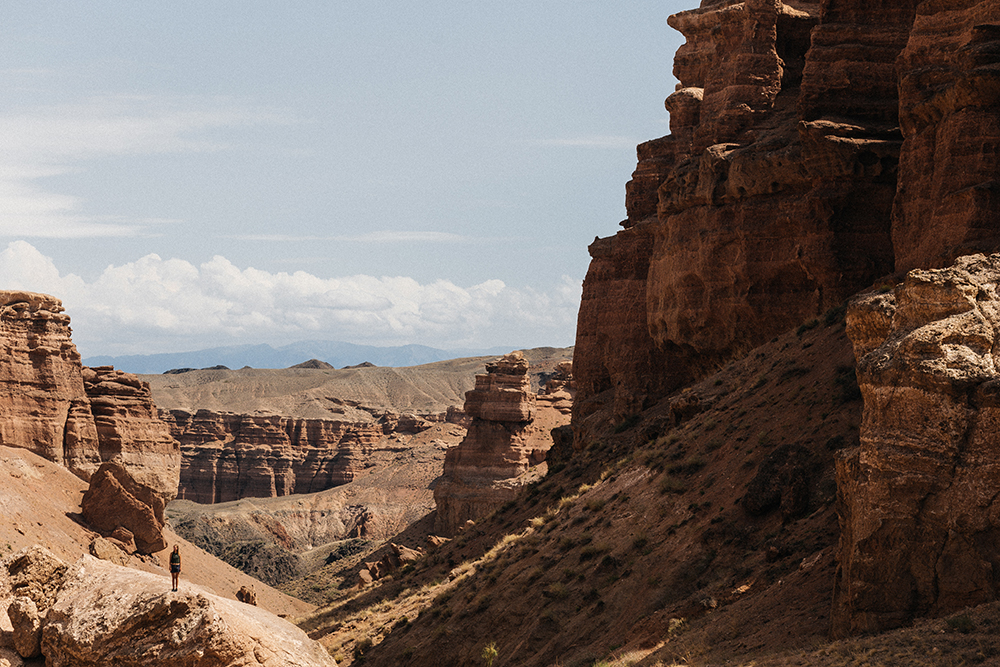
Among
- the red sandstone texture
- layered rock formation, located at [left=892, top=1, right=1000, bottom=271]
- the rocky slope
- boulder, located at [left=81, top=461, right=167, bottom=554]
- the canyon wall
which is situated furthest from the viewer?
boulder, located at [left=81, top=461, right=167, bottom=554]

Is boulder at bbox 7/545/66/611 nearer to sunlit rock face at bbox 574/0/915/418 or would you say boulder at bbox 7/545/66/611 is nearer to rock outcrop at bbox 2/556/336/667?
rock outcrop at bbox 2/556/336/667

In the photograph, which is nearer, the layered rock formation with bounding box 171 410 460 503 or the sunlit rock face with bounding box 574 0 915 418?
the sunlit rock face with bounding box 574 0 915 418

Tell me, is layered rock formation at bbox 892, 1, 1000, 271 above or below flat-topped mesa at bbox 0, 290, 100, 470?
above

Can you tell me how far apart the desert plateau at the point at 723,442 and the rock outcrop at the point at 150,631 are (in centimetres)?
3

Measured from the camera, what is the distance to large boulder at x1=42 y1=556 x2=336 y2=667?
12461mm

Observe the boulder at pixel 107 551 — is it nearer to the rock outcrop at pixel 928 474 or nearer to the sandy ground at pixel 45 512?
the sandy ground at pixel 45 512

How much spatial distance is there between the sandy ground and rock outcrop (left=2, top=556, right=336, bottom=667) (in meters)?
20.9

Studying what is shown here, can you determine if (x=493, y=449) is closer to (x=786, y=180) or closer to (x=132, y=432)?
(x=132, y=432)

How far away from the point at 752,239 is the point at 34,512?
2518 cm

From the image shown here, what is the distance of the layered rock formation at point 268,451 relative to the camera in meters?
120

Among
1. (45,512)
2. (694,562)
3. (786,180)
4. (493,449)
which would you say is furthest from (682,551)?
(493,449)

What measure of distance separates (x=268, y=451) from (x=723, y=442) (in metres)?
101

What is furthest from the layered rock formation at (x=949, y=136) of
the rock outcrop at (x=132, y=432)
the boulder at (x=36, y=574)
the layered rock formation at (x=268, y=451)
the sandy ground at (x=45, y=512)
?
the layered rock formation at (x=268, y=451)

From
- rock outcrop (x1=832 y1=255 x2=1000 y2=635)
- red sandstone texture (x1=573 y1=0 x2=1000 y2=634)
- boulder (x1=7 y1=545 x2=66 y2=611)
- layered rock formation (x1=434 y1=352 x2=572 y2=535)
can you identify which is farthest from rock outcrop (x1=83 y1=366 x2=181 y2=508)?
rock outcrop (x1=832 y1=255 x2=1000 y2=635)
